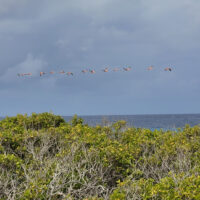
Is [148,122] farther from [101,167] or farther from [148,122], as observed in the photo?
[101,167]

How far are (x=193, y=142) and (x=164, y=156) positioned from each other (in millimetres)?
2274

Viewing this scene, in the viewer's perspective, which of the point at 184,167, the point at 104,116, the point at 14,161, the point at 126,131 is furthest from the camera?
the point at 104,116

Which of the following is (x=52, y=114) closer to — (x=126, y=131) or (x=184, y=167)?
(x=126, y=131)

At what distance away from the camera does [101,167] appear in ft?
29.6

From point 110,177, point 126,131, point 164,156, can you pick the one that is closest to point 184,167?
point 164,156

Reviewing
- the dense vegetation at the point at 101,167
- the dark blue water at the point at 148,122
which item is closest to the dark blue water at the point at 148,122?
the dark blue water at the point at 148,122

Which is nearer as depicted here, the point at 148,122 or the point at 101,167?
the point at 101,167

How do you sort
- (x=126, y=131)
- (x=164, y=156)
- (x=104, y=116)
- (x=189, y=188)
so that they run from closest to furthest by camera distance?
(x=189, y=188) < (x=164, y=156) < (x=126, y=131) < (x=104, y=116)

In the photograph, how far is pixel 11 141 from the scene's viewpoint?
11836mm

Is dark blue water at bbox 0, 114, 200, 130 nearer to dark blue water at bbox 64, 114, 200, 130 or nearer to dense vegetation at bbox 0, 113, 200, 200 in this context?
dark blue water at bbox 64, 114, 200, 130

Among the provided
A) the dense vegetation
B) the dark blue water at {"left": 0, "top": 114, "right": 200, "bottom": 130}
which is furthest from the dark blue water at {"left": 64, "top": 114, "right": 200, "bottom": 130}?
the dense vegetation

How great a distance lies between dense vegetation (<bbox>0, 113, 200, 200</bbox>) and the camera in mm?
7066

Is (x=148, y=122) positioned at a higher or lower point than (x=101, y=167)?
lower

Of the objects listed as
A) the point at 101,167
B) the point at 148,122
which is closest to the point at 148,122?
the point at 148,122
